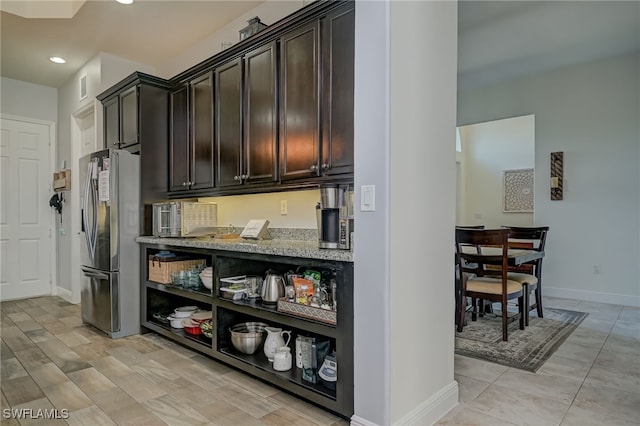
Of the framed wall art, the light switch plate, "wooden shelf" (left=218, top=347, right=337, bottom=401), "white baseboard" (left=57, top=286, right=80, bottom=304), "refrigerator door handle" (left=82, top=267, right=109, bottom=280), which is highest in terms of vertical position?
the framed wall art

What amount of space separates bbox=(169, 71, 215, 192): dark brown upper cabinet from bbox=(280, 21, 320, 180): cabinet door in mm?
962

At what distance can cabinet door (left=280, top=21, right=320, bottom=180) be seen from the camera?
2.46 meters

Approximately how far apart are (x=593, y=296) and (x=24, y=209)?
786 cm

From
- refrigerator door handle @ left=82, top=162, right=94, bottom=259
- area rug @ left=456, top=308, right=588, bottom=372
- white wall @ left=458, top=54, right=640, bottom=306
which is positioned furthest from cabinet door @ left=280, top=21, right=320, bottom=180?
white wall @ left=458, top=54, right=640, bottom=306

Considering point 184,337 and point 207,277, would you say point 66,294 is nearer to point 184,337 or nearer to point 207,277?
point 184,337

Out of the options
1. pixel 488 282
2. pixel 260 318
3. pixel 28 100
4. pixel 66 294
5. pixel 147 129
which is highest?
pixel 28 100

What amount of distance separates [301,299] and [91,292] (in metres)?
2.65

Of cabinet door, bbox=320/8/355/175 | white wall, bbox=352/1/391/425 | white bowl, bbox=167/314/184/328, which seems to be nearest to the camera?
white wall, bbox=352/1/391/425

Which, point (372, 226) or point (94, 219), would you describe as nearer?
point (372, 226)

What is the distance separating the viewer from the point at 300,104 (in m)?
2.56

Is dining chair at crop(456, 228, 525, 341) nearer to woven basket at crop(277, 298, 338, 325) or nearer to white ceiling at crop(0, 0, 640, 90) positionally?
woven basket at crop(277, 298, 338, 325)

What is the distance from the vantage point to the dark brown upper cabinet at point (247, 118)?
2.79 m

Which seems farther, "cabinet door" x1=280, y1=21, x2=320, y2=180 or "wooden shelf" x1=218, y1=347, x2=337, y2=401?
"cabinet door" x1=280, y1=21, x2=320, y2=180

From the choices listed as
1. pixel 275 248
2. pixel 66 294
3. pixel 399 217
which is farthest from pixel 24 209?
pixel 399 217
